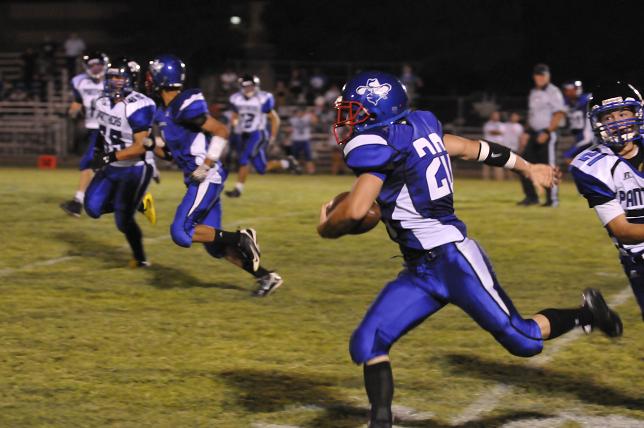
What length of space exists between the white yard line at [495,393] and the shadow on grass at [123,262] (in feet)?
8.20

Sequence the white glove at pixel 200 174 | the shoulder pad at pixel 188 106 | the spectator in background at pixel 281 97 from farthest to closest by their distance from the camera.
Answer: the spectator in background at pixel 281 97 < the shoulder pad at pixel 188 106 < the white glove at pixel 200 174

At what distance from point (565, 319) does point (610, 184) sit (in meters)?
0.61

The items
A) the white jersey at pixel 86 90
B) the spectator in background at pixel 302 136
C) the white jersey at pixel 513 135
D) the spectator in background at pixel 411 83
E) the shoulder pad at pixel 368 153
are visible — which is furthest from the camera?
the spectator in background at pixel 411 83

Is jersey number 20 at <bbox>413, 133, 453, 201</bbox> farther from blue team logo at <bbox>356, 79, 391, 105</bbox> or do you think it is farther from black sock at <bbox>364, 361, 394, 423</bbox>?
black sock at <bbox>364, 361, 394, 423</bbox>

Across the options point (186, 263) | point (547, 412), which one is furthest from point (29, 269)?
point (547, 412)

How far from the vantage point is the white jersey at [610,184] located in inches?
176

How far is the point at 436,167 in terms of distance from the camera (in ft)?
13.5

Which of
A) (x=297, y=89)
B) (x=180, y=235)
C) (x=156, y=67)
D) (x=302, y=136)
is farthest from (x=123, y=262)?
(x=297, y=89)

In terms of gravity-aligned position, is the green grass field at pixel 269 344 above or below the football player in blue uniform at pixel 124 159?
below

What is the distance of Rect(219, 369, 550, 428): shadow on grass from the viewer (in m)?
4.53

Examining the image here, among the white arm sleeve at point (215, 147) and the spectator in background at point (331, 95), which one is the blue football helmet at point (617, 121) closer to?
the white arm sleeve at point (215, 147)

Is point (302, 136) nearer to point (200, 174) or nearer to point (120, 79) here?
point (120, 79)

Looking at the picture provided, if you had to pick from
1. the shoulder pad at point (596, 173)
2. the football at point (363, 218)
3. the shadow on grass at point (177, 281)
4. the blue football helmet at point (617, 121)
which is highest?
the blue football helmet at point (617, 121)

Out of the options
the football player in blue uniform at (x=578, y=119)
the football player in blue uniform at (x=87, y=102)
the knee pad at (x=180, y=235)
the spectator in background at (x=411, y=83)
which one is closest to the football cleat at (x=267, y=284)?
the knee pad at (x=180, y=235)
